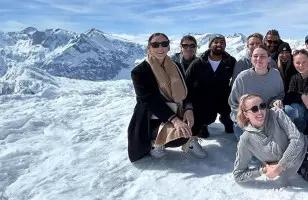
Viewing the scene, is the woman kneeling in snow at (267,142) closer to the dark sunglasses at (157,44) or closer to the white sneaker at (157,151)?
the white sneaker at (157,151)

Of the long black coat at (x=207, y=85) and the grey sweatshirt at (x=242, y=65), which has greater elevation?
the grey sweatshirt at (x=242, y=65)

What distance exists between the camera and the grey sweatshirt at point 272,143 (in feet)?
20.9

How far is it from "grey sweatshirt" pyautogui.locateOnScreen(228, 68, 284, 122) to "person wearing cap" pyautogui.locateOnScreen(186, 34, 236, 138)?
3.86 feet

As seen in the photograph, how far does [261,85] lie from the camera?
25.1ft

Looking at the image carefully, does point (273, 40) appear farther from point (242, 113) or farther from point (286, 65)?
point (242, 113)

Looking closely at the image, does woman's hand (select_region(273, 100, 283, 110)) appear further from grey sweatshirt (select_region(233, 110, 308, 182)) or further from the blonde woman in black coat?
the blonde woman in black coat

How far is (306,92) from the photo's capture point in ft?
23.3

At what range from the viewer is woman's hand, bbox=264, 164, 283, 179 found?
247 inches

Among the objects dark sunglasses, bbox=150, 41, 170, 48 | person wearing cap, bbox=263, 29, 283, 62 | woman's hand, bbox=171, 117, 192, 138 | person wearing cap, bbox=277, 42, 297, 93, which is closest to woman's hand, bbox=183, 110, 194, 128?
woman's hand, bbox=171, 117, 192, 138

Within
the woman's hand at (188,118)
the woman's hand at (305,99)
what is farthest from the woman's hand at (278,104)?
the woman's hand at (188,118)

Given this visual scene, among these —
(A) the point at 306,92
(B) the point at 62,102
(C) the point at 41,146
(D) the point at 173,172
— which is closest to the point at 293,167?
(A) the point at 306,92

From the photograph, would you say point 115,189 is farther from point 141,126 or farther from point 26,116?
point 26,116

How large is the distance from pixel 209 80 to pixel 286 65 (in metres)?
1.65

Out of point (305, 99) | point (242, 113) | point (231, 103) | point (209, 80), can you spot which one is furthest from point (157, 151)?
point (305, 99)
